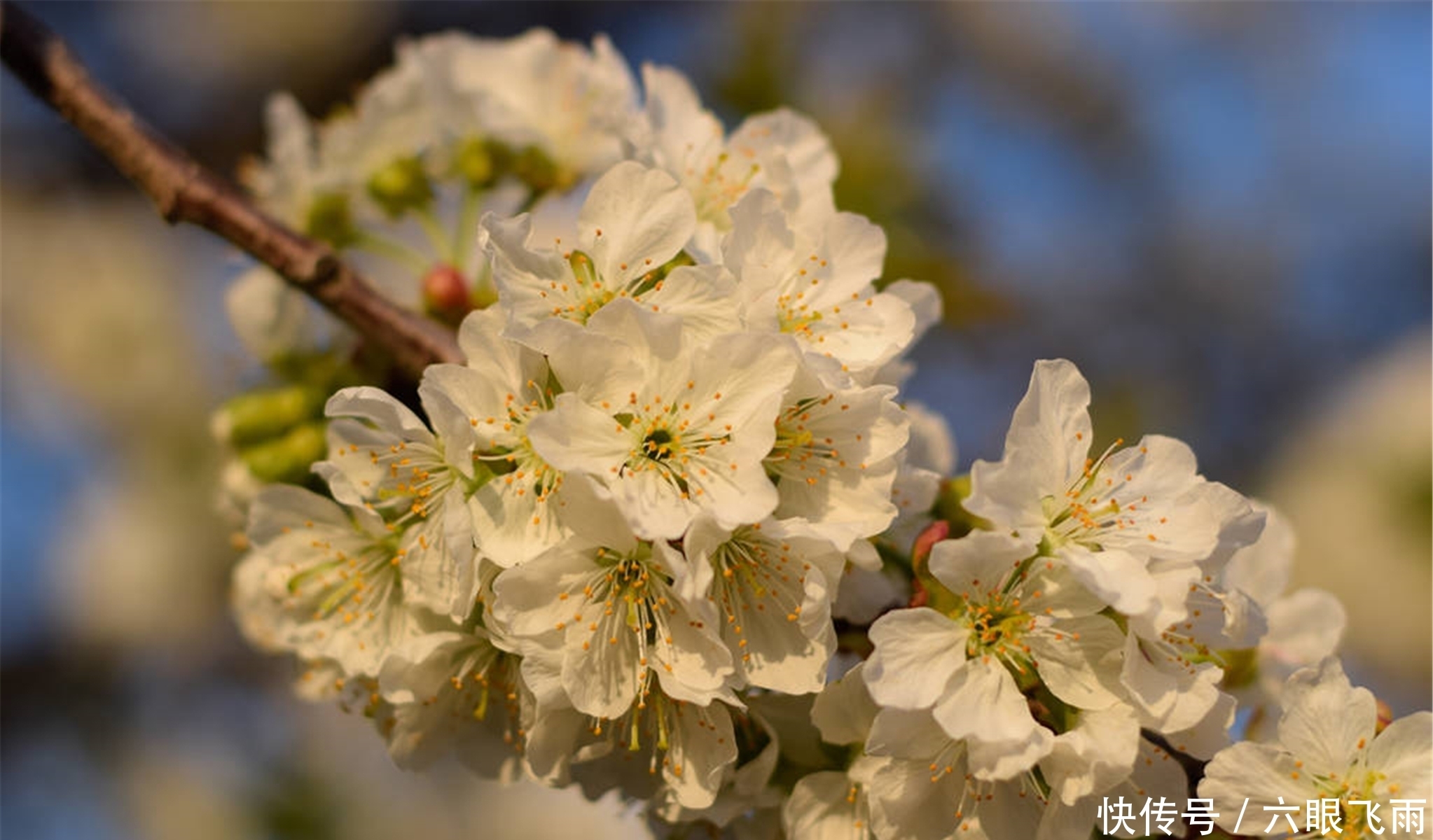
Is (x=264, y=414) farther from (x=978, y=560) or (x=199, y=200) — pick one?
(x=978, y=560)

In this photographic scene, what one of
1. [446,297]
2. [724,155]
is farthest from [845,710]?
[446,297]

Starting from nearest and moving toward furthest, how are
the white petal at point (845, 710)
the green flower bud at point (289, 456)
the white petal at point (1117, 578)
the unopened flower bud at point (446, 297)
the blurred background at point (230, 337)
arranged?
the white petal at point (1117, 578) → the white petal at point (845, 710) → the green flower bud at point (289, 456) → the unopened flower bud at point (446, 297) → the blurred background at point (230, 337)

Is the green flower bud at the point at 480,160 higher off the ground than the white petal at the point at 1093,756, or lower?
higher

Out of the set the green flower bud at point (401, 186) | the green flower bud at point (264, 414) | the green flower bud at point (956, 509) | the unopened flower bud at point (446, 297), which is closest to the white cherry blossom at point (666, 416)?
the green flower bud at point (956, 509)

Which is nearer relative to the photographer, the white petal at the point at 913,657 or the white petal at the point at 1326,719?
the white petal at the point at 913,657

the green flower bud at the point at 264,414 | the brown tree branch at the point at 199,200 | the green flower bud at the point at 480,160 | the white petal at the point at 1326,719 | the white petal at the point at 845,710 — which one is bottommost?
the white petal at the point at 845,710

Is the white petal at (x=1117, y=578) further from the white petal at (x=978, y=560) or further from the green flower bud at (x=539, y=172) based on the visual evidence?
the green flower bud at (x=539, y=172)

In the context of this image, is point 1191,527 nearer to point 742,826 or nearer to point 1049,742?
point 1049,742
